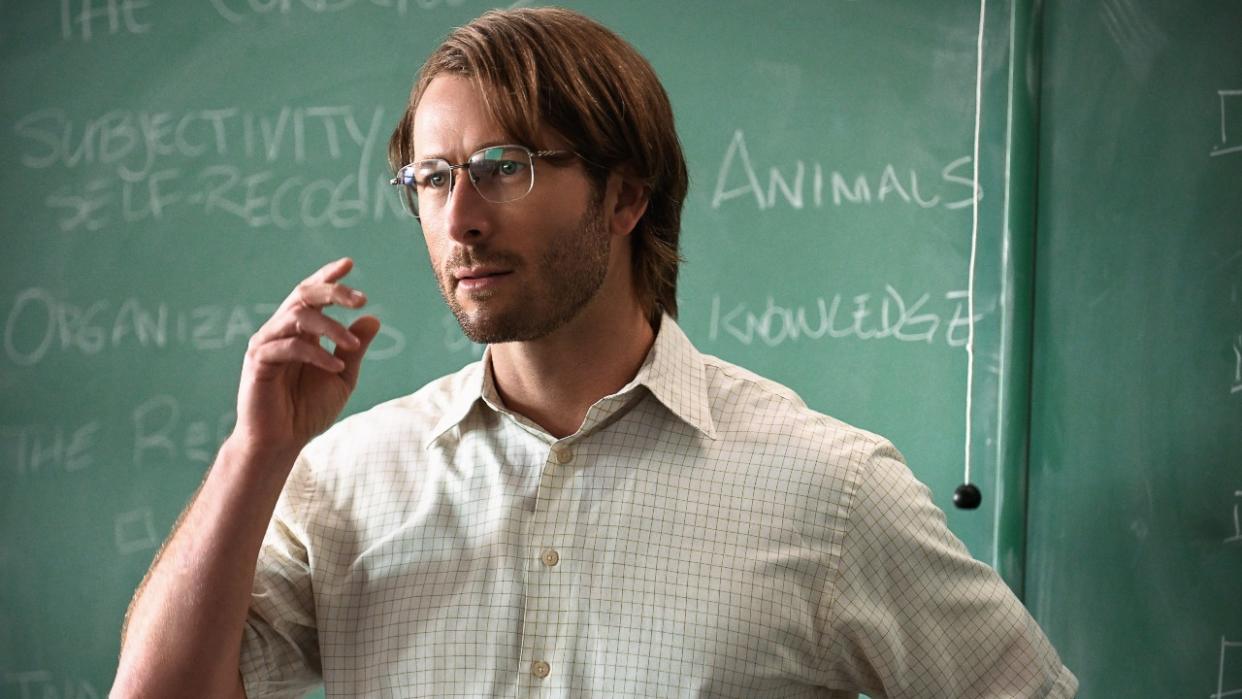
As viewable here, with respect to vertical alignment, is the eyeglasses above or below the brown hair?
below

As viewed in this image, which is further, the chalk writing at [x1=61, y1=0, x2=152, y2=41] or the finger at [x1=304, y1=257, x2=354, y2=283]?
the chalk writing at [x1=61, y1=0, x2=152, y2=41]

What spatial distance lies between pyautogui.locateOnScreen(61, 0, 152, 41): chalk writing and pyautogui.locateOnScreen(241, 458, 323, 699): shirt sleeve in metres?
1.12

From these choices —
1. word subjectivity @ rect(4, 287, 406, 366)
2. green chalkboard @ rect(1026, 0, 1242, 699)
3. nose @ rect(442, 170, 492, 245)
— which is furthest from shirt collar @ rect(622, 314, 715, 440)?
word subjectivity @ rect(4, 287, 406, 366)

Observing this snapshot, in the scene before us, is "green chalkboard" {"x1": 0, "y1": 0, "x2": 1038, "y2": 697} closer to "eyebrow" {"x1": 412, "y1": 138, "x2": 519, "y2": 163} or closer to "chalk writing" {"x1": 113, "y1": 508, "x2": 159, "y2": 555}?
"chalk writing" {"x1": 113, "y1": 508, "x2": 159, "y2": 555}

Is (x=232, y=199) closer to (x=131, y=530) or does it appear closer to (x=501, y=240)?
(x=131, y=530)

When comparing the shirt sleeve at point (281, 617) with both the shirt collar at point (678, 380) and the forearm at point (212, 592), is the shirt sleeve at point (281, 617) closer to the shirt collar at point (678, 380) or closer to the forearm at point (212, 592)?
the forearm at point (212, 592)

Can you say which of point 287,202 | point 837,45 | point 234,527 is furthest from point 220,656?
point 837,45

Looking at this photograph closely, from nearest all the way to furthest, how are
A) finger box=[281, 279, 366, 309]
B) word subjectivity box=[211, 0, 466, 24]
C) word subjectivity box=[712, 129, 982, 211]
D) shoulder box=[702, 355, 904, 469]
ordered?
finger box=[281, 279, 366, 309] → shoulder box=[702, 355, 904, 469] → word subjectivity box=[712, 129, 982, 211] → word subjectivity box=[211, 0, 466, 24]

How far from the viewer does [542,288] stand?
1274mm

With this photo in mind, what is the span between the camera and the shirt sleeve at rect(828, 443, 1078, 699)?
1.29 m

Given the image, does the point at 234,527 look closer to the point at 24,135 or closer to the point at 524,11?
the point at 524,11

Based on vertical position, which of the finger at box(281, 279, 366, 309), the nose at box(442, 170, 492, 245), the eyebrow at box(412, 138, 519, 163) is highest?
the eyebrow at box(412, 138, 519, 163)

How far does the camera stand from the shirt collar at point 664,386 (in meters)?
1.34

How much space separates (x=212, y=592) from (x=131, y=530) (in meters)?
1.01
